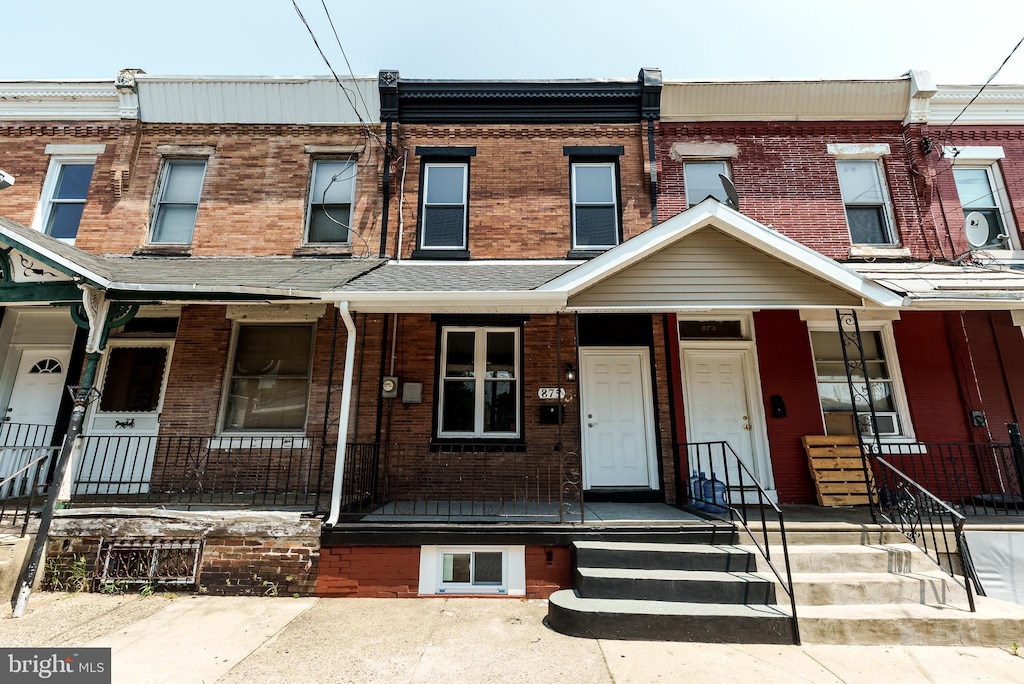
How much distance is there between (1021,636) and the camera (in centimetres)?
403

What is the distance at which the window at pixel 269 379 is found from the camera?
7.45 metres

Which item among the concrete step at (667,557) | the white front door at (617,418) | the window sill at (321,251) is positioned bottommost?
the concrete step at (667,557)

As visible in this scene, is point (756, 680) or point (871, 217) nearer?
point (756, 680)

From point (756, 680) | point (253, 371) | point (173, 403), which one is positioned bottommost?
point (756, 680)

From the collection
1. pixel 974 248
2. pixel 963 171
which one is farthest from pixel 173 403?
pixel 963 171

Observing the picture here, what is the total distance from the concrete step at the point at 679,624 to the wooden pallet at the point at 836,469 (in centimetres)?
327

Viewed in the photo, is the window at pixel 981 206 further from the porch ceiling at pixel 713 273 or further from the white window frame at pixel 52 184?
the white window frame at pixel 52 184

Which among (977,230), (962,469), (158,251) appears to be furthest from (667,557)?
(158,251)

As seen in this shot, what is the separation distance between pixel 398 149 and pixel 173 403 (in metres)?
5.64

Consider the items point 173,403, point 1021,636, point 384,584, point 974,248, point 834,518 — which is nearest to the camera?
point 1021,636

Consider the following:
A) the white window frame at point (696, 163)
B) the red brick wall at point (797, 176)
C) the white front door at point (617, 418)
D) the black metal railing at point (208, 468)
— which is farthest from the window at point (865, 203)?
the black metal railing at point (208, 468)

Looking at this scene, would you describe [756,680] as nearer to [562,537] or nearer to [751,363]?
[562,537]

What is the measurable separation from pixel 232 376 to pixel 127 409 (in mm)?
1677

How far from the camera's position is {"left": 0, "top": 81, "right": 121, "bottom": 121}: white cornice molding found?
8.54 meters
